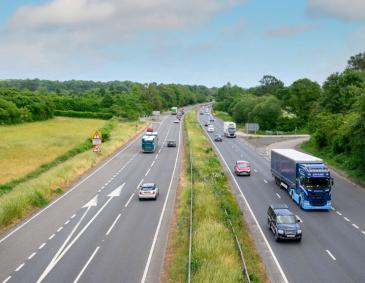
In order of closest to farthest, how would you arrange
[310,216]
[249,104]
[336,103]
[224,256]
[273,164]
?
[224,256] → [310,216] → [273,164] → [336,103] → [249,104]

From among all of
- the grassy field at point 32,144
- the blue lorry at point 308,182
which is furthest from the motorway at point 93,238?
the grassy field at point 32,144

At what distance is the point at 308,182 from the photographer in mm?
36250

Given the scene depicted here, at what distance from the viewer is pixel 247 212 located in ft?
120

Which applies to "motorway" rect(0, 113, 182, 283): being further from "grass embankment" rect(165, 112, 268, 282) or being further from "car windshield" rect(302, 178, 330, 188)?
"car windshield" rect(302, 178, 330, 188)

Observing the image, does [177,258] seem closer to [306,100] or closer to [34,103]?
[306,100]

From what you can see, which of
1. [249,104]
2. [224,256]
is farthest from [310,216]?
[249,104]

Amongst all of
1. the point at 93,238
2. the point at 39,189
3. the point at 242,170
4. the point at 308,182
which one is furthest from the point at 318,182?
the point at 39,189

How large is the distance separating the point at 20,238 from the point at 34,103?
119579 millimetres

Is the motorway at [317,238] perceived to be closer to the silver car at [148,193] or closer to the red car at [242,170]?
the red car at [242,170]

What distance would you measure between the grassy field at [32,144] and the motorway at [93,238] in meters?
15.4

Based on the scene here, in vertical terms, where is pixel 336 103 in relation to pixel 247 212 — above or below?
above

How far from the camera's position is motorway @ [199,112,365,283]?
77.6 ft

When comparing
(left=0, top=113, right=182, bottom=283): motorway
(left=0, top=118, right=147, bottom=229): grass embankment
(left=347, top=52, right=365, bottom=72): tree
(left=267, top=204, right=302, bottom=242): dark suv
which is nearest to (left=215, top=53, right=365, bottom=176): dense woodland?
(left=347, top=52, right=365, bottom=72): tree

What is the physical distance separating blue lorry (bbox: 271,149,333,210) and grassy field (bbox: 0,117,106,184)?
29.7m
